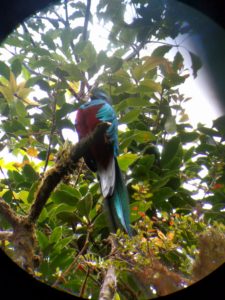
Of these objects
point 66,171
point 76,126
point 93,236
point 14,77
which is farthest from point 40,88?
point 93,236

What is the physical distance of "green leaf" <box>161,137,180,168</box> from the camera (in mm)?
2002

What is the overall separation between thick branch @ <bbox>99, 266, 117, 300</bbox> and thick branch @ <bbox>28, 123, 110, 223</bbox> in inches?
12.6

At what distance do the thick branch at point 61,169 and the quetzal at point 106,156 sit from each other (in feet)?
0.10

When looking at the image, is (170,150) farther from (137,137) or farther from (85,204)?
(85,204)

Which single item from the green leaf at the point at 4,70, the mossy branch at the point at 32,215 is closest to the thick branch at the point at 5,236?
the mossy branch at the point at 32,215

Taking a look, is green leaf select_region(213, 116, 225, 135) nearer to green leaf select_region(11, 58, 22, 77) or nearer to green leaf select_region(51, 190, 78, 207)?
green leaf select_region(51, 190, 78, 207)

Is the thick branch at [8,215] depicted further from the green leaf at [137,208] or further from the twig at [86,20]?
the twig at [86,20]

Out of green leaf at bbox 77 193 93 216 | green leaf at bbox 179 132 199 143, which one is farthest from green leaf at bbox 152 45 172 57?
green leaf at bbox 77 193 93 216

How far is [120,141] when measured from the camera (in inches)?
76.0

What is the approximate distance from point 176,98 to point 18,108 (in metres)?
0.79

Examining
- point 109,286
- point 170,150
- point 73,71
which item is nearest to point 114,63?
point 73,71

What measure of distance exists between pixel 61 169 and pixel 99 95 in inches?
23.4

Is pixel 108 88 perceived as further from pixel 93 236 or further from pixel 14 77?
pixel 93 236

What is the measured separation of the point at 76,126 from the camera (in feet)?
6.21
